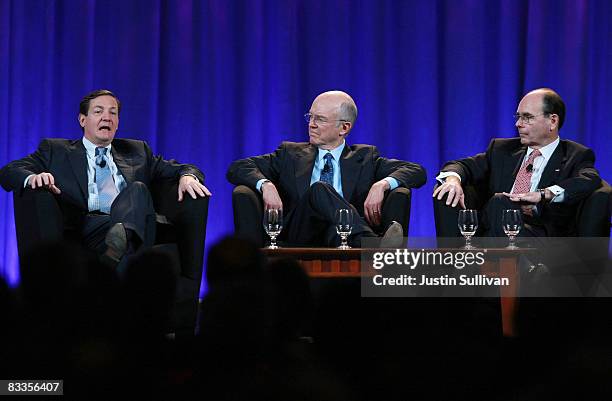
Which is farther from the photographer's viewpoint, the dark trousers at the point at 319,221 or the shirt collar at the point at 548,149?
the shirt collar at the point at 548,149

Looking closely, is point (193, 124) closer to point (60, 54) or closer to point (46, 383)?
point (60, 54)

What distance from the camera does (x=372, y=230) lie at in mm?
3559

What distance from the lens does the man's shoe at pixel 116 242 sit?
2.99 m

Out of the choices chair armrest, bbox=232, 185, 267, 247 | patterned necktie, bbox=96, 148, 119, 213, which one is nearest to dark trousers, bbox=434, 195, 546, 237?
chair armrest, bbox=232, 185, 267, 247

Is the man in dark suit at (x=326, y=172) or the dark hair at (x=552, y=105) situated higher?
the dark hair at (x=552, y=105)

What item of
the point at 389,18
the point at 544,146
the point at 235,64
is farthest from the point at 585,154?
the point at 235,64

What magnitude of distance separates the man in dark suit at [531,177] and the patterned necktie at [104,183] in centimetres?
146

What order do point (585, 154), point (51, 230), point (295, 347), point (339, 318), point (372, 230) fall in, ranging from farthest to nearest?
point (585, 154)
point (372, 230)
point (51, 230)
point (339, 318)
point (295, 347)

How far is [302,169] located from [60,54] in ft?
5.72

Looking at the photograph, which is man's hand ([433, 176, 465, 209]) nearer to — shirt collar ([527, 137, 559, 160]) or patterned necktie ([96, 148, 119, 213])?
shirt collar ([527, 137, 559, 160])

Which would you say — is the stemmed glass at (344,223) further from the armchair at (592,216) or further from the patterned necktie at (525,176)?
the patterned necktie at (525,176)

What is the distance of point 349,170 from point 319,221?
62 centimetres

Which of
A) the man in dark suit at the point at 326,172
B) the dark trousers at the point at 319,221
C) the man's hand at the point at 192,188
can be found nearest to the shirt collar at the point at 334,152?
the man in dark suit at the point at 326,172

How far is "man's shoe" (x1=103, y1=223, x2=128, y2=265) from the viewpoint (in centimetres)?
299
